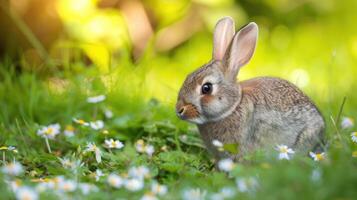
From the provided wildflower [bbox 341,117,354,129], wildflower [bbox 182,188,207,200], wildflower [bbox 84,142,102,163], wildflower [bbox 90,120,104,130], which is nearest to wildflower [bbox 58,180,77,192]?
wildflower [bbox 182,188,207,200]

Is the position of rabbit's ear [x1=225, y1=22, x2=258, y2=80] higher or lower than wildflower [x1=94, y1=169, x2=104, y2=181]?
higher

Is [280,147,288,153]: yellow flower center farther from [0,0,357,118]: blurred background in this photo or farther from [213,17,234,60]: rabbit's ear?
[0,0,357,118]: blurred background

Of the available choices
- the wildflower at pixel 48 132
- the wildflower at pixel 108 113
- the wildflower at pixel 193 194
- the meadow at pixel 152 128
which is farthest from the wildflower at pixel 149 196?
the wildflower at pixel 108 113

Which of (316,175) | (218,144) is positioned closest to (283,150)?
(218,144)

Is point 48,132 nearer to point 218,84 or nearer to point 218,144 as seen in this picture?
point 218,84

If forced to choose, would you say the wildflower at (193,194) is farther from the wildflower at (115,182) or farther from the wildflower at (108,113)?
the wildflower at (108,113)

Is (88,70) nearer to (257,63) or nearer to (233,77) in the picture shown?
(233,77)
